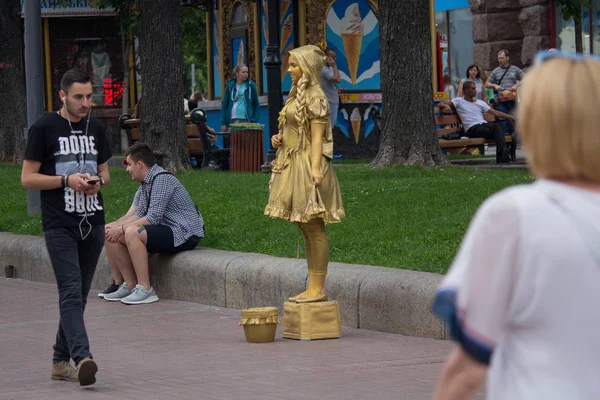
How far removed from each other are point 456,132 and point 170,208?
9.99 metres

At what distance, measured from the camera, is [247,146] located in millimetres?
18359

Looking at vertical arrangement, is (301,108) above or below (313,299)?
above

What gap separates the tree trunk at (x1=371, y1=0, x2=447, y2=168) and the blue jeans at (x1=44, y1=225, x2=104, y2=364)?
8.25 meters

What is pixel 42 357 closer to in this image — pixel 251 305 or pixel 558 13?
pixel 251 305

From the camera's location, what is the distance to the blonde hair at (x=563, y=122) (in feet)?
7.69

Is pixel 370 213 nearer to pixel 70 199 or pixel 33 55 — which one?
pixel 70 199

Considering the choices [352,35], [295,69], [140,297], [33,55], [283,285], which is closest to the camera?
[295,69]

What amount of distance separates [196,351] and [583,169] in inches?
240

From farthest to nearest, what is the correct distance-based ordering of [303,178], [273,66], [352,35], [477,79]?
[477,79] < [352,35] < [273,66] < [303,178]

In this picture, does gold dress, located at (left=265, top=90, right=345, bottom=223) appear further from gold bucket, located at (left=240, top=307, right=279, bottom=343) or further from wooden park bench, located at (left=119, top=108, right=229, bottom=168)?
wooden park bench, located at (left=119, top=108, right=229, bottom=168)

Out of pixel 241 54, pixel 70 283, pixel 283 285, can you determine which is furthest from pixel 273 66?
pixel 70 283

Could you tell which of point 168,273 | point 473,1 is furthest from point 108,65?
point 168,273

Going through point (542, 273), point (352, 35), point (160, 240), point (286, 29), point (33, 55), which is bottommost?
point (160, 240)

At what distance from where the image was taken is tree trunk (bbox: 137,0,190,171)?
1777 cm
